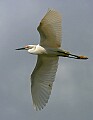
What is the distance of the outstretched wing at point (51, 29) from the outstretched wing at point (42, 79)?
0.75 m

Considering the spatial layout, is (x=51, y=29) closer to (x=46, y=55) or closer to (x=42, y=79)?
(x=46, y=55)

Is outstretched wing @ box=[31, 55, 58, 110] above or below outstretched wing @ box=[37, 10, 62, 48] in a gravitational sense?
below

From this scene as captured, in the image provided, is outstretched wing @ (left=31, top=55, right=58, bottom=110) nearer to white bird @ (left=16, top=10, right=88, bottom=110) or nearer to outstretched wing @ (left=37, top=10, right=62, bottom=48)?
white bird @ (left=16, top=10, right=88, bottom=110)

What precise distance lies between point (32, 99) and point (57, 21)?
363 cm

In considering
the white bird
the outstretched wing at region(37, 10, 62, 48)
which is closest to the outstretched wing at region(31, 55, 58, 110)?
the white bird

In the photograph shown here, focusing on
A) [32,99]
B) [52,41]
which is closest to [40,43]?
[52,41]

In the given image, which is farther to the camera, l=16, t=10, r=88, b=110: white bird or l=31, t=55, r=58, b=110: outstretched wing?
l=31, t=55, r=58, b=110: outstretched wing

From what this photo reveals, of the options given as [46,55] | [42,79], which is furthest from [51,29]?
[42,79]

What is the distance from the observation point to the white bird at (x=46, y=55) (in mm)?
25938

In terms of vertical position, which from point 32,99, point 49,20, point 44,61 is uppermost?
point 49,20

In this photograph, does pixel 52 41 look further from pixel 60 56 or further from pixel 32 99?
pixel 32 99

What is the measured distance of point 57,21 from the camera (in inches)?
1017

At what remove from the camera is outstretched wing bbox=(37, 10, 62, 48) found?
84.4 feet

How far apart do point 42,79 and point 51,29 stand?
8.14ft
